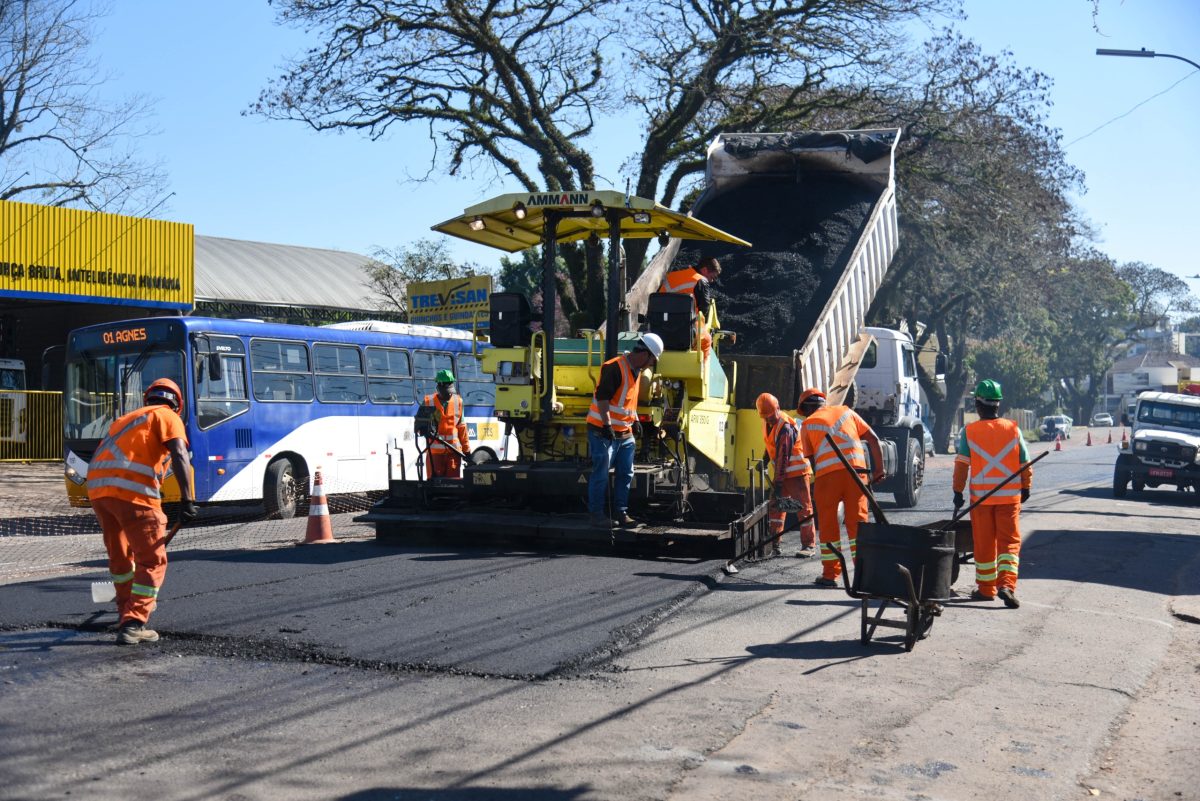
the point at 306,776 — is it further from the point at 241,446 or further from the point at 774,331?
the point at 241,446

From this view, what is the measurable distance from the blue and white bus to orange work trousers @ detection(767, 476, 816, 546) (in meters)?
5.91

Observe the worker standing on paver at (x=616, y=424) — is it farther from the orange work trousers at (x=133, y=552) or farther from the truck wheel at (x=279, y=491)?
the truck wheel at (x=279, y=491)

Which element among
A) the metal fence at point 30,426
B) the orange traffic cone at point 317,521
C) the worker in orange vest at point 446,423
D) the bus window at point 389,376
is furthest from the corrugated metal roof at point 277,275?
the orange traffic cone at point 317,521

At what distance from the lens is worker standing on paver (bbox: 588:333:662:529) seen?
10.2 metres

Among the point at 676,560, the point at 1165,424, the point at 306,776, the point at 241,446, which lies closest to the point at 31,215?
the point at 241,446

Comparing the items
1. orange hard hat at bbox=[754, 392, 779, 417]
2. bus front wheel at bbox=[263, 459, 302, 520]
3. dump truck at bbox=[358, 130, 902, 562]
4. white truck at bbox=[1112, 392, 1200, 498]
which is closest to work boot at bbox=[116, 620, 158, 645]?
dump truck at bbox=[358, 130, 902, 562]

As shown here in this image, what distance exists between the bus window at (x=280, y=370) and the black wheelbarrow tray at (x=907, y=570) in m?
11.0

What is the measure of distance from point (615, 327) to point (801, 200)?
5755mm

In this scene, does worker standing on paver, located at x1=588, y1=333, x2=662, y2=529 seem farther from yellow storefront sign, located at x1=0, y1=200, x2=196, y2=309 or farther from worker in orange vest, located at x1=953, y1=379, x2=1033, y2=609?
yellow storefront sign, located at x1=0, y1=200, x2=196, y2=309

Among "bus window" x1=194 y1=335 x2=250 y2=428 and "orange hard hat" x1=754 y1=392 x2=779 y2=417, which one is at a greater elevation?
"bus window" x1=194 y1=335 x2=250 y2=428

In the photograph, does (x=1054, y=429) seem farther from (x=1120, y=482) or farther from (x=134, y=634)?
(x=134, y=634)

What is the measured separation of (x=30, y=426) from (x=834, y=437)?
20.5 metres

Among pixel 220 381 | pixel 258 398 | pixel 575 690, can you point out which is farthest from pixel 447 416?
pixel 575 690

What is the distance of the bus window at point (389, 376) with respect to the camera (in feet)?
62.0
